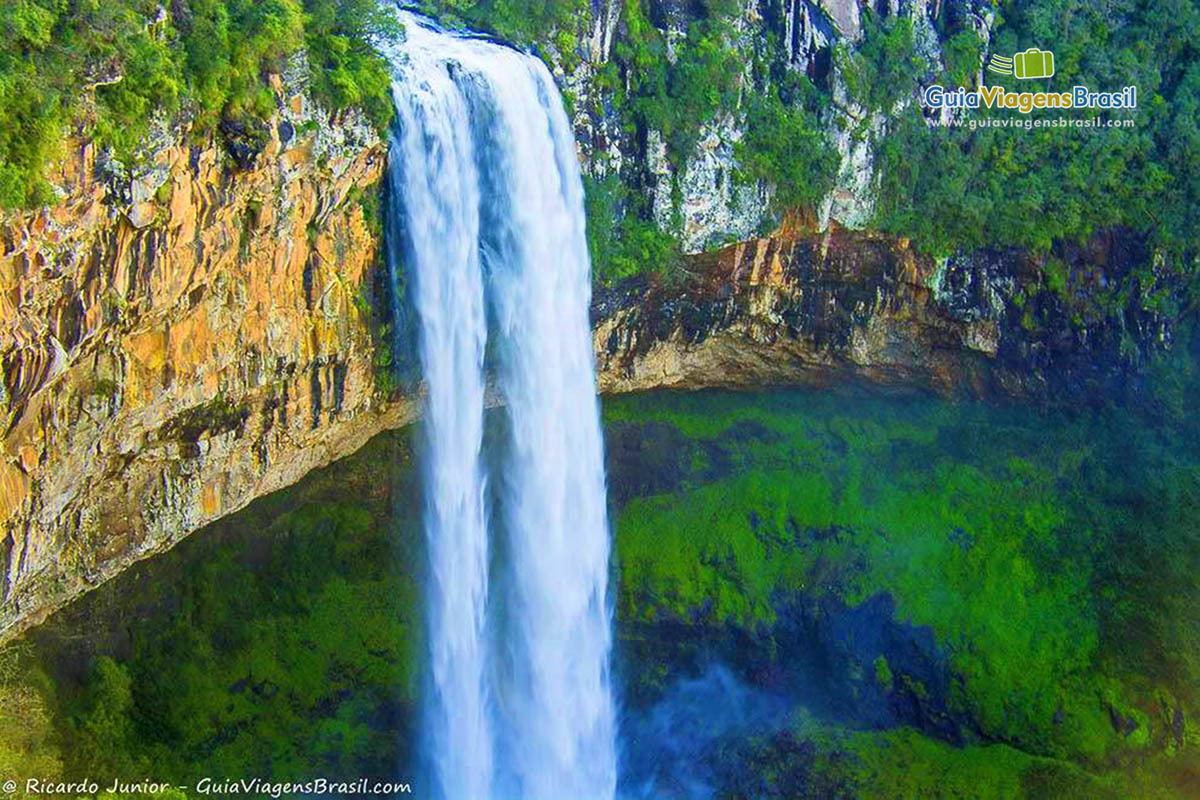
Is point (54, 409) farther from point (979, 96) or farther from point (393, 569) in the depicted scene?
point (979, 96)

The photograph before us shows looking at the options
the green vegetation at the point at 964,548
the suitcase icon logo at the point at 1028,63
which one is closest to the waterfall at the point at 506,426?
the green vegetation at the point at 964,548

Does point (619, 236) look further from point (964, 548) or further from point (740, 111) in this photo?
point (964, 548)

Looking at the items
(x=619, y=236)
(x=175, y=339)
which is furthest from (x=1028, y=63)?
(x=175, y=339)

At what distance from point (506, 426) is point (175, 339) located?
5.37 metres

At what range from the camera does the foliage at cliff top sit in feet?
32.6

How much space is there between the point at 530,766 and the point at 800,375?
9798 mm

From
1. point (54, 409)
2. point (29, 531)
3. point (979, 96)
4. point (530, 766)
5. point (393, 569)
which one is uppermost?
point (979, 96)

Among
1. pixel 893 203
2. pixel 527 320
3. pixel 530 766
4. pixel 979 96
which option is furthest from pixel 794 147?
pixel 530 766

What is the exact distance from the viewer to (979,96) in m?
21.1

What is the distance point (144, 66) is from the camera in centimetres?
1091

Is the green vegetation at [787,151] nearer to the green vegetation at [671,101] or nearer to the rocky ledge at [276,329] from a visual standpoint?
the green vegetation at [671,101]

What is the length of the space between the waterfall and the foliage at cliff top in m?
1.10

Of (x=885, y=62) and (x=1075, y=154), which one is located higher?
(x=885, y=62)

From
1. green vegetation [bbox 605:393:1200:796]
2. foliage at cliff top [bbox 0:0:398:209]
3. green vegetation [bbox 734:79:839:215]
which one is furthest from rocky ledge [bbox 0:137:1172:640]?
green vegetation [bbox 605:393:1200:796]
